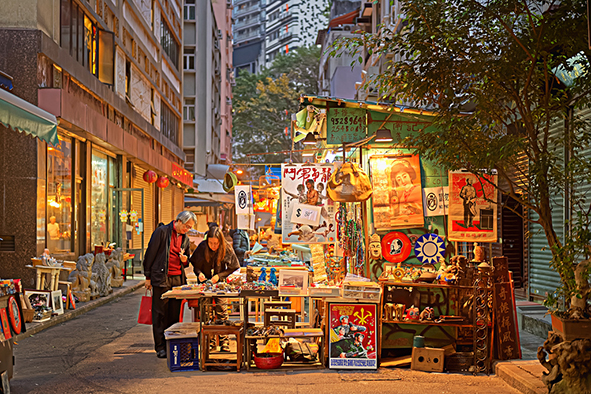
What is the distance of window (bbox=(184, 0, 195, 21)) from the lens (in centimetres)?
4974

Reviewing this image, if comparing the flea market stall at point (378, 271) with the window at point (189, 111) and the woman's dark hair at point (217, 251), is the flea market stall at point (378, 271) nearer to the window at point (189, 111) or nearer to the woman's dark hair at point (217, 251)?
the woman's dark hair at point (217, 251)

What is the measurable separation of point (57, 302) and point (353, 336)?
718cm

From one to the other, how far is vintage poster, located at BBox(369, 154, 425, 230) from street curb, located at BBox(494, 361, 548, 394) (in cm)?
287

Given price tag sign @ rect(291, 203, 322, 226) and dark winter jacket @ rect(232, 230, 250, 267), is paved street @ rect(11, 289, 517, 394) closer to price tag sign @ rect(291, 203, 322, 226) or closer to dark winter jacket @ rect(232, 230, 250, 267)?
price tag sign @ rect(291, 203, 322, 226)

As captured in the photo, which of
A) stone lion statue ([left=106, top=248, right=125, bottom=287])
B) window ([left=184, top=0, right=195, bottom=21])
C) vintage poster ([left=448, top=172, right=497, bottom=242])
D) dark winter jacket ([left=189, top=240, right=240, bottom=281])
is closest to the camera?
vintage poster ([left=448, top=172, right=497, bottom=242])

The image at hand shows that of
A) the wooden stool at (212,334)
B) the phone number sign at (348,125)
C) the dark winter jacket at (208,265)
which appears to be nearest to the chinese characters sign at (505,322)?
the wooden stool at (212,334)

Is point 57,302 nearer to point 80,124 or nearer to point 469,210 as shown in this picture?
point 80,124

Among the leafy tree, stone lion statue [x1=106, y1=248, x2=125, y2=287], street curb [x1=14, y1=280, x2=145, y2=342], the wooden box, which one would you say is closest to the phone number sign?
the leafy tree

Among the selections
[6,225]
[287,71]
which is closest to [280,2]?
[287,71]

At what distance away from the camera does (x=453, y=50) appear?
6.92m

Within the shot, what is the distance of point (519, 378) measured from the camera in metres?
7.20

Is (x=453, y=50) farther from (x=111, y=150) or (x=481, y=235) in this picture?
(x=111, y=150)

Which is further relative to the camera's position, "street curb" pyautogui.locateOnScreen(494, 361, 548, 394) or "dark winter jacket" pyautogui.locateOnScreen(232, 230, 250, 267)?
"dark winter jacket" pyautogui.locateOnScreen(232, 230, 250, 267)

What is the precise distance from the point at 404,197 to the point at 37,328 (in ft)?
21.5
